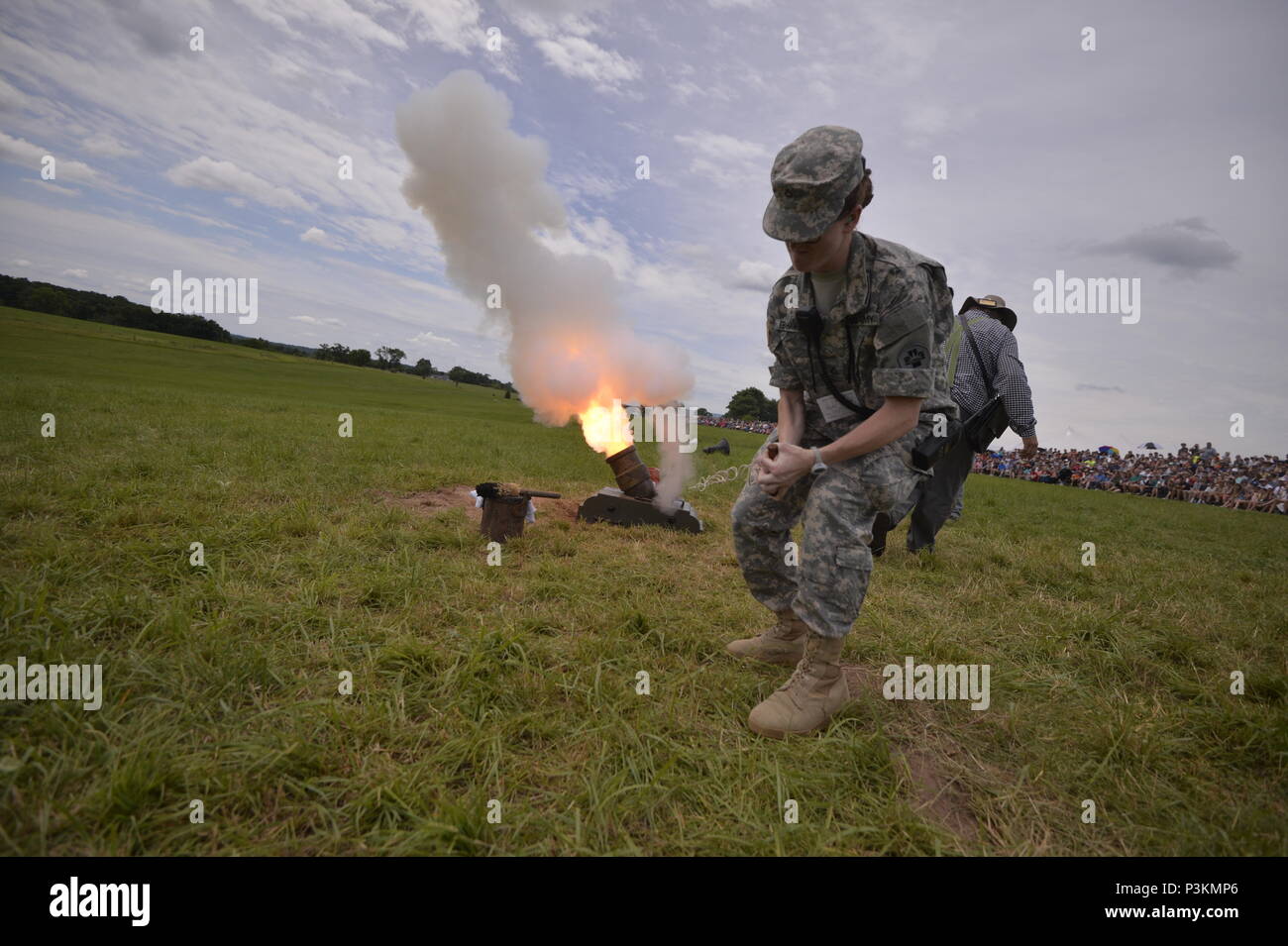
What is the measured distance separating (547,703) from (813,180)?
9.66 feet

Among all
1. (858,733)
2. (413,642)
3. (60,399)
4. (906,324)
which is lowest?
(858,733)

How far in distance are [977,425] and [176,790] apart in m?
6.98

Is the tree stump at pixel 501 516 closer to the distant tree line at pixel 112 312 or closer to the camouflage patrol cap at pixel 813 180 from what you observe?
the camouflage patrol cap at pixel 813 180

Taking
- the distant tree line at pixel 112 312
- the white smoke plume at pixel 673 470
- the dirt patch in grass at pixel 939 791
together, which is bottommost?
the dirt patch in grass at pixel 939 791

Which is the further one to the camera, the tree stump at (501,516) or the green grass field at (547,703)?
the tree stump at (501,516)

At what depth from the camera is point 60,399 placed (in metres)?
13.2

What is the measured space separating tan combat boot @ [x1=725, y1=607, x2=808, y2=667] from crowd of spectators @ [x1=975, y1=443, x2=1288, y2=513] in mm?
23188

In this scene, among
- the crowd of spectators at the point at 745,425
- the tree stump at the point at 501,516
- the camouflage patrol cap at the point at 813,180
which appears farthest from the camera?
the crowd of spectators at the point at 745,425

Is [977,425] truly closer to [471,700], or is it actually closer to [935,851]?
[935,851]

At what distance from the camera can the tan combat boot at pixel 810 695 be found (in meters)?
2.98

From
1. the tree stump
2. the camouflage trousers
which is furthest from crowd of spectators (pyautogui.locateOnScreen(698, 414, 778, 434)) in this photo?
the camouflage trousers

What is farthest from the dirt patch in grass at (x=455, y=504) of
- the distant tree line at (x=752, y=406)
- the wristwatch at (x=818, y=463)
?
the distant tree line at (x=752, y=406)
